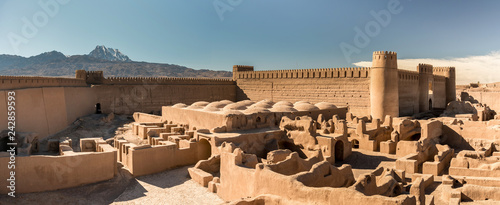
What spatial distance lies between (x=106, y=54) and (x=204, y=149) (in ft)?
461

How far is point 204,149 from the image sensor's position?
15.8m

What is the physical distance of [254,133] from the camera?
15711 mm

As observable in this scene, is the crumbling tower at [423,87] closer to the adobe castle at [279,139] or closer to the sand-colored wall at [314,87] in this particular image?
the adobe castle at [279,139]

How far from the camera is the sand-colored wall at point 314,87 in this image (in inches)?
955

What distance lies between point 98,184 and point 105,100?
16.8m

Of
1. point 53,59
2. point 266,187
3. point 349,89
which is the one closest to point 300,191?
point 266,187

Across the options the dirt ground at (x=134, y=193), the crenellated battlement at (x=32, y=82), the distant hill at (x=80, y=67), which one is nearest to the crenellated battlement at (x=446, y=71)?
the dirt ground at (x=134, y=193)

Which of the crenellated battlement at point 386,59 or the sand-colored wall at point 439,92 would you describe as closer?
the crenellated battlement at point 386,59

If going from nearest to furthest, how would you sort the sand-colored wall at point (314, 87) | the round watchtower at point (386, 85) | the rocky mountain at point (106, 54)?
1. the round watchtower at point (386, 85)
2. the sand-colored wall at point (314, 87)
3. the rocky mountain at point (106, 54)

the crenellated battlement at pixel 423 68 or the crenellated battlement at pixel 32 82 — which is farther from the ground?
the crenellated battlement at pixel 423 68

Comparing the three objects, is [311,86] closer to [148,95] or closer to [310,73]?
[310,73]

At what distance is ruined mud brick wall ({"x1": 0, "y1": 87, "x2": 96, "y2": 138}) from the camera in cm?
1680

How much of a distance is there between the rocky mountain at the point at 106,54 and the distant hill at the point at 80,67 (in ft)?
92.0

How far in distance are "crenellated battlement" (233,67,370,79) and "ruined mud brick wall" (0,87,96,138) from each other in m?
14.3
